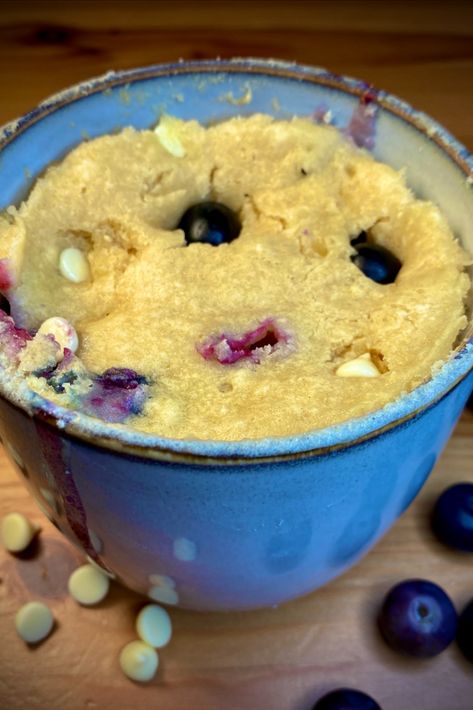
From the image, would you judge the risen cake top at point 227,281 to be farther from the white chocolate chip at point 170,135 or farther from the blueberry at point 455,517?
the blueberry at point 455,517

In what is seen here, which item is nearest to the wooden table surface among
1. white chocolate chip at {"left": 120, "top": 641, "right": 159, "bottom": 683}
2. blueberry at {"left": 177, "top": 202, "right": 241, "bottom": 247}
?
white chocolate chip at {"left": 120, "top": 641, "right": 159, "bottom": 683}

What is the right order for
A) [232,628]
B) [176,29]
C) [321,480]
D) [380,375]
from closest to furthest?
[321,480], [380,375], [232,628], [176,29]

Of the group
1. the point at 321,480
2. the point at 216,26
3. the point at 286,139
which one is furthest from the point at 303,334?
the point at 216,26

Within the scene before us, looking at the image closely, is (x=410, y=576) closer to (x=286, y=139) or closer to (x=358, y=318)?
(x=358, y=318)

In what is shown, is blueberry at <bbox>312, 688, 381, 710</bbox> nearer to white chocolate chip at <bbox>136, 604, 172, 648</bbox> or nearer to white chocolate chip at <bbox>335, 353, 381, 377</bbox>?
white chocolate chip at <bbox>136, 604, 172, 648</bbox>

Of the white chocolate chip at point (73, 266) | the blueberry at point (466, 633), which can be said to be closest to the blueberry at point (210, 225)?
the white chocolate chip at point (73, 266)
